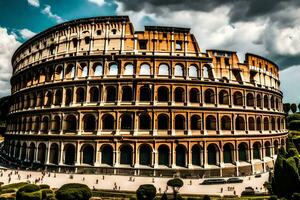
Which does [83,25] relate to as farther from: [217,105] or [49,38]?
[217,105]

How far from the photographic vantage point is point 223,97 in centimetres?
3250

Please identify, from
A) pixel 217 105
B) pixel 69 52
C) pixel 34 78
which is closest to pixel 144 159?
pixel 217 105

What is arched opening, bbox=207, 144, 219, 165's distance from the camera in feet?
97.0

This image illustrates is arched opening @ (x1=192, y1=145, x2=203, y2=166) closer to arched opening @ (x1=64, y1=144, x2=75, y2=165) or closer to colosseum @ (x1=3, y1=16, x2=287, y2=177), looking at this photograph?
colosseum @ (x1=3, y1=16, x2=287, y2=177)

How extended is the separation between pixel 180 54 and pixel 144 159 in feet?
46.7

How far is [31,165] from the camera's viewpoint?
31.7m

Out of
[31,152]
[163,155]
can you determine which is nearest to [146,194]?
[163,155]

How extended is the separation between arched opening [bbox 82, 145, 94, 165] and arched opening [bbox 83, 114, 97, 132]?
7.26ft

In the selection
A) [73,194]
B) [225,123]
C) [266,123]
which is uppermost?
[266,123]

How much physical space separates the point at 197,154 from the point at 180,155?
7.20 ft

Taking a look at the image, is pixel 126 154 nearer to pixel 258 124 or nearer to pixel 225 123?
pixel 225 123

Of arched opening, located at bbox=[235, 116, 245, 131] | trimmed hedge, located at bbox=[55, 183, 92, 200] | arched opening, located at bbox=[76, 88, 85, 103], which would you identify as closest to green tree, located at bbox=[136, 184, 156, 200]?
trimmed hedge, located at bbox=[55, 183, 92, 200]

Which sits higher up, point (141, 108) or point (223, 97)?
point (223, 97)

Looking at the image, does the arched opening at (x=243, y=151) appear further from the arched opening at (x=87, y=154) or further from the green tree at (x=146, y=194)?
the arched opening at (x=87, y=154)
